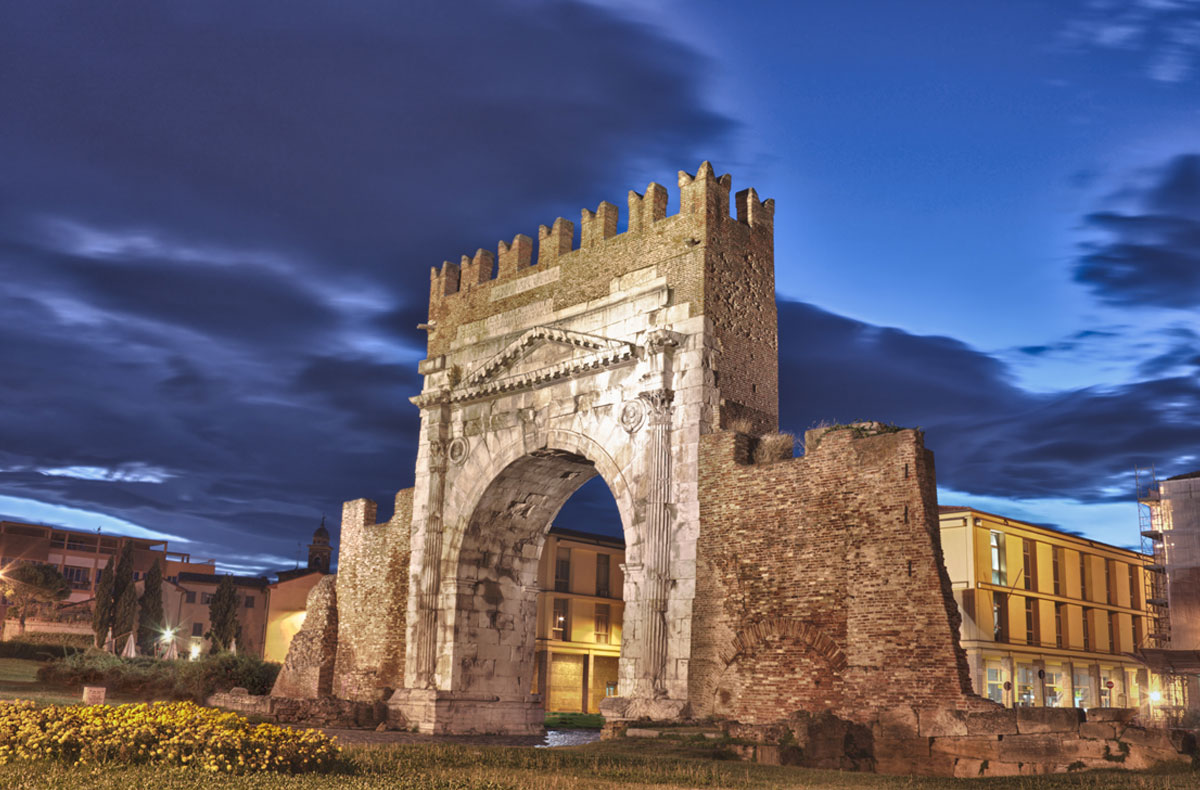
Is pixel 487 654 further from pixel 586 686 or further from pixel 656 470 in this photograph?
pixel 586 686

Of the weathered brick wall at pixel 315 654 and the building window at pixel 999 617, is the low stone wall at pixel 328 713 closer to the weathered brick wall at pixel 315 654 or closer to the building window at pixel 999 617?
the weathered brick wall at pixel 315 654

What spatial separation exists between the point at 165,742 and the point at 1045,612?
3175 cm

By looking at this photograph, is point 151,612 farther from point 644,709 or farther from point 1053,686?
point 644,709

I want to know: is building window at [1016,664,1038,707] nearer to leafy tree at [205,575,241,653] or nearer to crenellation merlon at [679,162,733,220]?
crenellation merlon at [679,162,733,220]

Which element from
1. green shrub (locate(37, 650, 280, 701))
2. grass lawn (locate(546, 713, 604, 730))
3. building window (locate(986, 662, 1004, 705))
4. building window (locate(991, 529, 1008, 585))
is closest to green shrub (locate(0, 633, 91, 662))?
green shrub (locate(37, 650, 280, 701))

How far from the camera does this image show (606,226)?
22766mm

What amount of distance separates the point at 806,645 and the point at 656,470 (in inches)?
170

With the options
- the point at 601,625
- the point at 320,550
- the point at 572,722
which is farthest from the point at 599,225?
the point at 320,550

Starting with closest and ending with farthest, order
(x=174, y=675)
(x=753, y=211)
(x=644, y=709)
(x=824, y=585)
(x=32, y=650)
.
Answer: (x=824, y=585) < (x=644, y=709) < (x=753, y=211) < (x=174, y=675) < (x=32, y=650)

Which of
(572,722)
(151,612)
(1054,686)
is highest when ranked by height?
(151,612)

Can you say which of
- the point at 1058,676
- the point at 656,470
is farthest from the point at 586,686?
the point at 656,470

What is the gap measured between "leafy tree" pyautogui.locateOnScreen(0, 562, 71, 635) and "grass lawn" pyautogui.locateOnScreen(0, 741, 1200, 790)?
172ft

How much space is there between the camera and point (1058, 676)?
119 ft

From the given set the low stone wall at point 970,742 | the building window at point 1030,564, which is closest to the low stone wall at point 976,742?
the low stone wall at point 970,742
